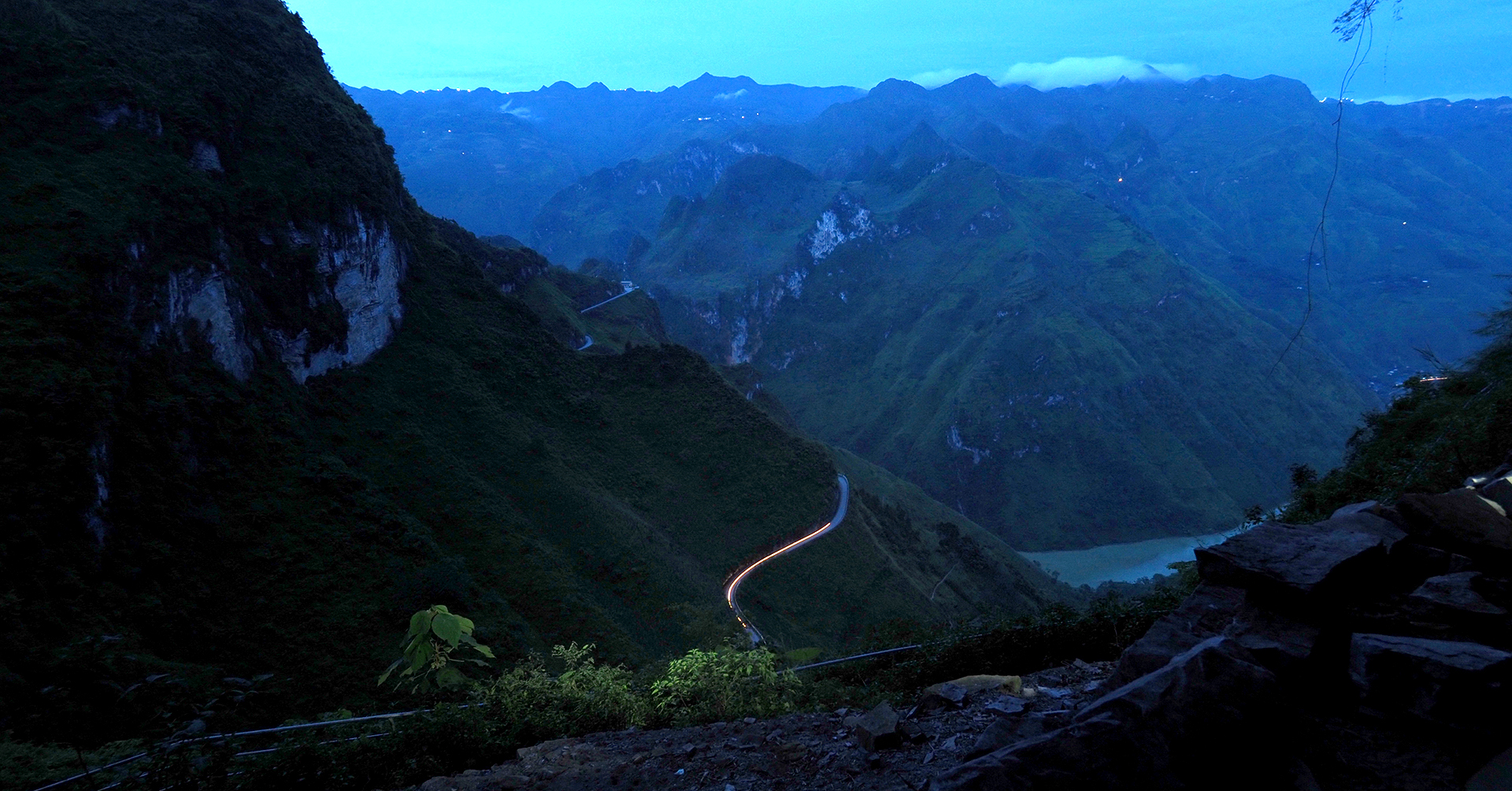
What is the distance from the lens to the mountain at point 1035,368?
405ft

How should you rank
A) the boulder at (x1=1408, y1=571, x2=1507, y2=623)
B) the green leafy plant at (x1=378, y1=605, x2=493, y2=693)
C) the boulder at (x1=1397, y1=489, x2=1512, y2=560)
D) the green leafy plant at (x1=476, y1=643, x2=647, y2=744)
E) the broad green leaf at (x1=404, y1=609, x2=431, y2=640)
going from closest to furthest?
the boulder at (x1=1408, y1=571, x2=1507, y2=623) < the boulder at (x1=1397, y1=489, x2=1512, y2=560) < the green leafy plant at (x1=476, y1=643, x2=647, y2=744) < the green leafy plant at (x1=378, y1=605, x2=493, y2=693) < the broad green leaf at (x1=404, y1=609, x2=431, y2=640)

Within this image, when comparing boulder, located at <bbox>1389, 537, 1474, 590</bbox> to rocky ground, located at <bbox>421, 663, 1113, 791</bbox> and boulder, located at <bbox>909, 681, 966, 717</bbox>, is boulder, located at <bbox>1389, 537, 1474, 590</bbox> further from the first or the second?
boulder, located at <bbox>909, 681, 966, 717</bbox>

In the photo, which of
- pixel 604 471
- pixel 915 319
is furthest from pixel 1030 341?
pixel 604 471

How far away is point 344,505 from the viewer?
117 feet

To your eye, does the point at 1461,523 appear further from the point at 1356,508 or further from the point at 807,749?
the point at 807,749

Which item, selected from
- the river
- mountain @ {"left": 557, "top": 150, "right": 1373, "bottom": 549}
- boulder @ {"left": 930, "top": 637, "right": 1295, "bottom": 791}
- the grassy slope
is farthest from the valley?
the grassy slope

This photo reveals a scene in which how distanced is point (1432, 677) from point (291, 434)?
4424 cm

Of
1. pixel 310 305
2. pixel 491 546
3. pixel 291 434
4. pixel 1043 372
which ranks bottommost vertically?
pixel 1043 372

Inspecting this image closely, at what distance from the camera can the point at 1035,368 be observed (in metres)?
139

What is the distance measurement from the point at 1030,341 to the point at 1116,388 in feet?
60.7

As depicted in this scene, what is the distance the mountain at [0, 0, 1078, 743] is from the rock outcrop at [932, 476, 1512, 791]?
27.4 ft

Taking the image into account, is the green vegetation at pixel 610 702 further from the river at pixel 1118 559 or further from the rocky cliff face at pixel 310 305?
the river at pixel 1118 559

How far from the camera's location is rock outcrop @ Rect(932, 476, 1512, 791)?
524cm

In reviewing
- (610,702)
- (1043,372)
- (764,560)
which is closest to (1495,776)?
(610,702)
